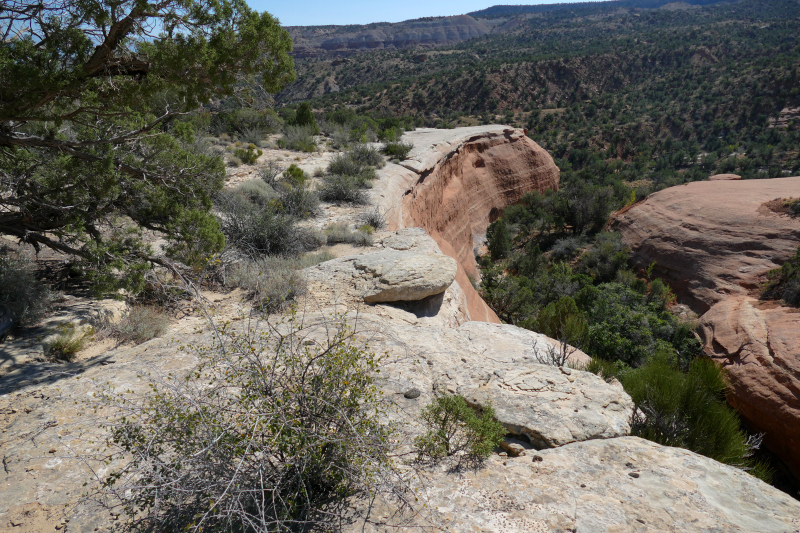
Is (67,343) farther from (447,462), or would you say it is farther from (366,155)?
(366,155)

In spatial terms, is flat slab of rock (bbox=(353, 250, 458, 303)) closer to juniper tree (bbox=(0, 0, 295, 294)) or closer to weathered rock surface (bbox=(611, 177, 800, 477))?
juniper tree (bbox=(0, 0, 295, 294))

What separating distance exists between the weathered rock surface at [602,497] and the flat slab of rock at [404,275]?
306cm

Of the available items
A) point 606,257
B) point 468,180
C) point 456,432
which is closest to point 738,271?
point 606,257

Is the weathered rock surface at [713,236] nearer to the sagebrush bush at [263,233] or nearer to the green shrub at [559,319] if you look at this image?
the green shrub at [559,319]

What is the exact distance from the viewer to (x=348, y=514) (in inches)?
103

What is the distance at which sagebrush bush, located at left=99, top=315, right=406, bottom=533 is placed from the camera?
234 cm

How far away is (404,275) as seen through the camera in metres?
6.20

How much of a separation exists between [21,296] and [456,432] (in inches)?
188

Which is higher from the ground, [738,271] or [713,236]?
[713,236]

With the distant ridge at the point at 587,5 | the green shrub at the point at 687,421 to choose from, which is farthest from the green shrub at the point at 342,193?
the distant ridge at the point at 587,5

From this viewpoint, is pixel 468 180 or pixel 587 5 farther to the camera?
pixel 587 5

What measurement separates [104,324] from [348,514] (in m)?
3.87

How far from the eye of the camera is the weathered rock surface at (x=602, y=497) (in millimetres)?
2535

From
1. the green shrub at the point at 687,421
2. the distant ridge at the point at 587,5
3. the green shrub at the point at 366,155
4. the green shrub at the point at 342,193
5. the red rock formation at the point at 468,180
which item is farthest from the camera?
the distant ridge at the point at 587,5
